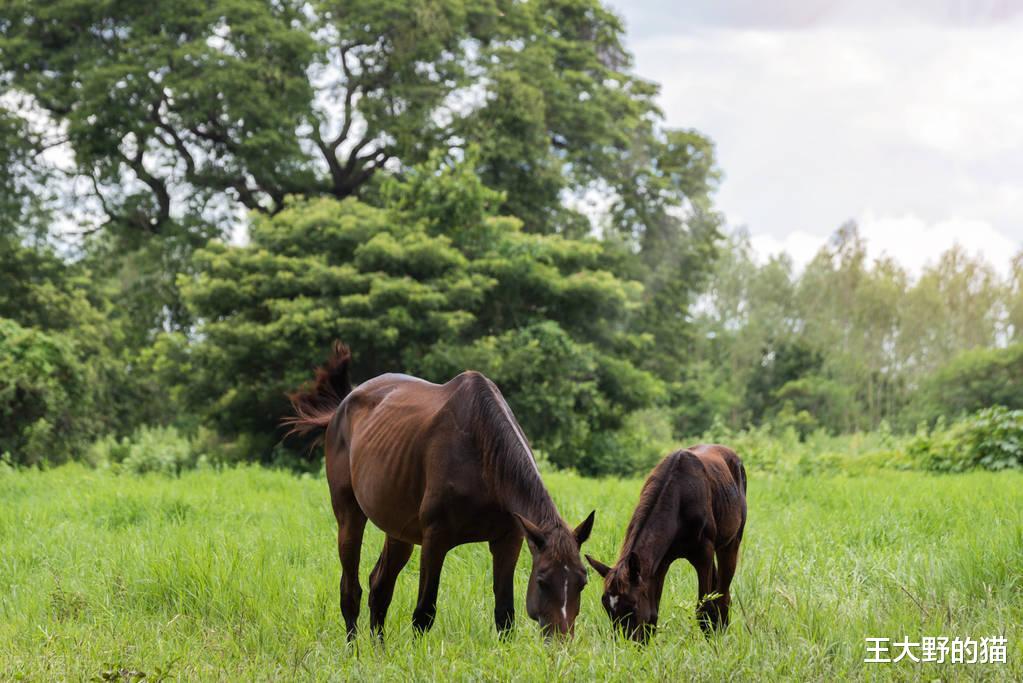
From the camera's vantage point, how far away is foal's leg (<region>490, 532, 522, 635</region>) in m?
4.79

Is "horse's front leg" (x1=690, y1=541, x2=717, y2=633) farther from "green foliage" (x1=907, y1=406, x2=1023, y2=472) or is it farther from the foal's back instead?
"green foliage" (x1=907, y1=406, x2=1023, y2=472)

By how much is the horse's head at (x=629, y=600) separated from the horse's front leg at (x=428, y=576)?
2.63ft

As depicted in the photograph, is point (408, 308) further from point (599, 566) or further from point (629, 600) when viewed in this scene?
point (629, 600)

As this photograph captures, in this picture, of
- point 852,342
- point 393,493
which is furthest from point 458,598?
point 852,342

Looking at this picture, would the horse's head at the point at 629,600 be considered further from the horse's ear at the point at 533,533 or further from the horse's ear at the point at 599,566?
the horse's ear at the point at 533,533

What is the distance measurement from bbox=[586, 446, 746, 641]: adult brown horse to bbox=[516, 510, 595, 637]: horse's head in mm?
193

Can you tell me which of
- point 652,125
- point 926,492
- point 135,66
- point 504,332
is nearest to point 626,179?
point 652,125

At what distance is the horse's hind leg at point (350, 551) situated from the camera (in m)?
5.45

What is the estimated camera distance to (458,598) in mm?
5766

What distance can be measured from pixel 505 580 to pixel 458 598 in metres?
1.06

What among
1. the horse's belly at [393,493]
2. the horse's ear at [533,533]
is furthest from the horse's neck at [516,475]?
the horse's belly at [393,493]

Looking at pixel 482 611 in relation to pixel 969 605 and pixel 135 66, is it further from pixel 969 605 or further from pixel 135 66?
pixel 135 66

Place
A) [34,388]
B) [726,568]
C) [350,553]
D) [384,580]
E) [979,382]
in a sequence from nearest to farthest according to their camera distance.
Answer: [726,568], [384,580], [350,553], [34,388], [979,382]

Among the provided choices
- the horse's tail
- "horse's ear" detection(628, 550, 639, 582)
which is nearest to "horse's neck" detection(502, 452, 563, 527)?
"horse's ear" detection(628, 550, 639, 582)
